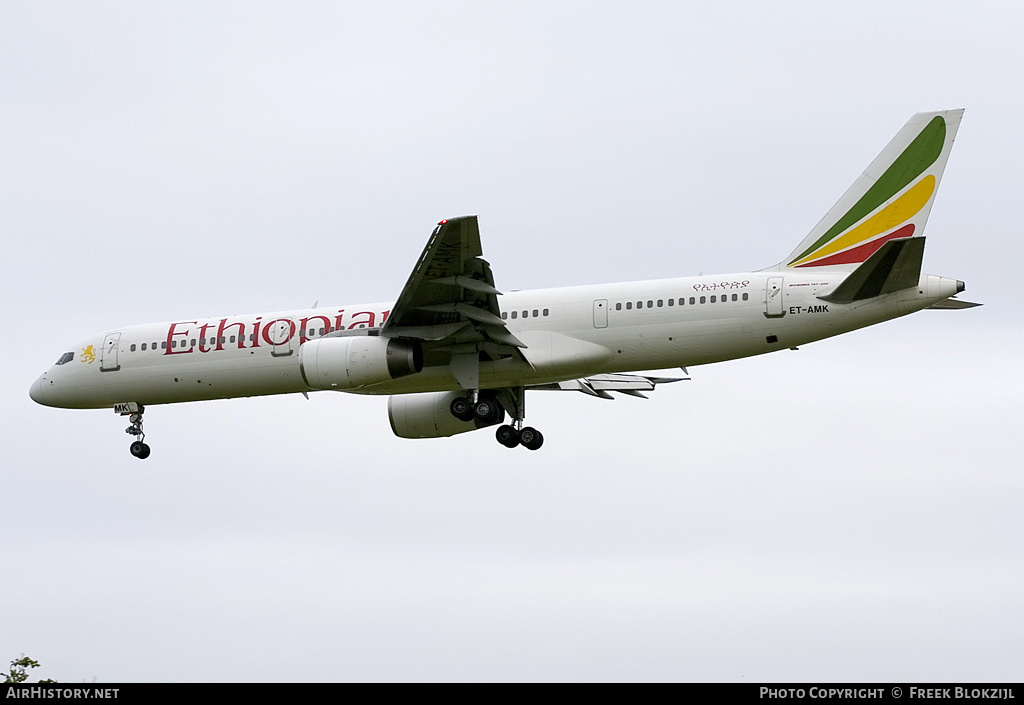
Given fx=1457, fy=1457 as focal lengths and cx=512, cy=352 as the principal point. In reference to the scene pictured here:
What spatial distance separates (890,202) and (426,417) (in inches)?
516

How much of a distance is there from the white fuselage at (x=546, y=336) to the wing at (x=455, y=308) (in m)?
0.39

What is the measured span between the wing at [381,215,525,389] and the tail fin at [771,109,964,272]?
22.0 ft

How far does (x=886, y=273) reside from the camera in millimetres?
30297

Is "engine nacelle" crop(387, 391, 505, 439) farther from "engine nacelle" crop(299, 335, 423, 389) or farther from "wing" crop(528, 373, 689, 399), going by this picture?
"engine nacelle" crop(299, 335, 423, 389)

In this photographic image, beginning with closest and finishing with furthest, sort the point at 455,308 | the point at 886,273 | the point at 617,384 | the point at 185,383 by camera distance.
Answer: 1. the point at 886,273
2. the point at 455,308
3. the point at 185,383
4. the point at 617,384

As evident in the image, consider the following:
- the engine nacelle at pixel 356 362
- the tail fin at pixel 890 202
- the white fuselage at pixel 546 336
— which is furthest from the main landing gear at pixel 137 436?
the tail fin at pixel 890 202

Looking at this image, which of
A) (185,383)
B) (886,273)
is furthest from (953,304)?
(185,383)

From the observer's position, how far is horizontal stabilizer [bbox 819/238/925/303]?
29844 millimetres

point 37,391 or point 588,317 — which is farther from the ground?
point 37,391

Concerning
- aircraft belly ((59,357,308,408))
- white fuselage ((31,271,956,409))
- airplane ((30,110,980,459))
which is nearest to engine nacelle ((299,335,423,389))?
airplane ((30,110,980,459))

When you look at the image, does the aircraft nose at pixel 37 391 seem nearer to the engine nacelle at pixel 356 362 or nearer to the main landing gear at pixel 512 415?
the engine nacelle at pixel 356 362

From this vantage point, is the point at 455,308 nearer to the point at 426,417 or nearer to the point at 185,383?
the point at 426,417
